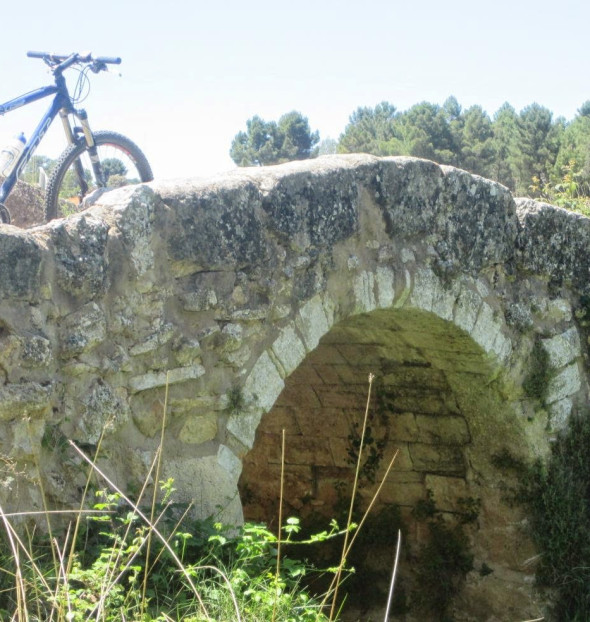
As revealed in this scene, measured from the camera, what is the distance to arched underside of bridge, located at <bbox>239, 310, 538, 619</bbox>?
5412 millimetres

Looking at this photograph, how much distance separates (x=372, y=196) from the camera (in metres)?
4.43

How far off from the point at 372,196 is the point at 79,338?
179 cm

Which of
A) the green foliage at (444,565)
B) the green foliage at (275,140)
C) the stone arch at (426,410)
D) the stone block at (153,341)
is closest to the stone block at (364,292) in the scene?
the stone arch at (426,410)

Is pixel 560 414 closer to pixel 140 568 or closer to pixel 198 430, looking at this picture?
pixel 198 430

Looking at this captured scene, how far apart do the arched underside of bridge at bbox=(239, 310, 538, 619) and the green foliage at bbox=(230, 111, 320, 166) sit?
18214mm

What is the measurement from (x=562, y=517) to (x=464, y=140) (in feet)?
53.4

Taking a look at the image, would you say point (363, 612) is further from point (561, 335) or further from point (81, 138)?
point (81, 138)

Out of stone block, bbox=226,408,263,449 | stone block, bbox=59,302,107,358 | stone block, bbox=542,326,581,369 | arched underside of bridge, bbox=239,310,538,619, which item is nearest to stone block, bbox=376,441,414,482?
arched underside of bridge, bbox=239,310,538,619

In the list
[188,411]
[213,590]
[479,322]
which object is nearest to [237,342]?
[188,411]

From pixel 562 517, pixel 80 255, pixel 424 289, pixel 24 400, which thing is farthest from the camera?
pixel 562 517

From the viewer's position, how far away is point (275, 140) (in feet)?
79.7

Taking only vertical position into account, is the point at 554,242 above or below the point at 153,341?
above

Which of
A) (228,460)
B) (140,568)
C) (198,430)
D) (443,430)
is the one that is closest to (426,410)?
(443,430)

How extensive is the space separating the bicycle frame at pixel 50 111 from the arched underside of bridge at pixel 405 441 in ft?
6.00
